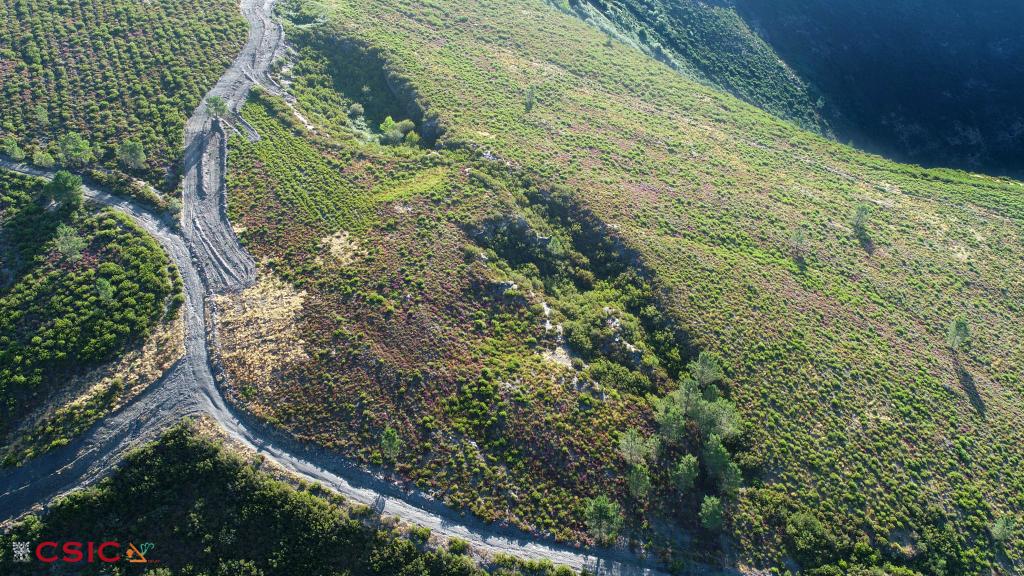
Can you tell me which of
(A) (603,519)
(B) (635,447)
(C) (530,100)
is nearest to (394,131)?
(C) (530,100)

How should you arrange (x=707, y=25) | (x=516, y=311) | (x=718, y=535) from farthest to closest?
(x=707, y=25) → (x=516, y=311) → (x=718, y=535)

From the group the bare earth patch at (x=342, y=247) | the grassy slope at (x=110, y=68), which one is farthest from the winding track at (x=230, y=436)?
the grassy slope at (x=110, y=68)

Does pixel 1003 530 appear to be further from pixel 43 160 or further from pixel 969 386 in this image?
pixel 43 160

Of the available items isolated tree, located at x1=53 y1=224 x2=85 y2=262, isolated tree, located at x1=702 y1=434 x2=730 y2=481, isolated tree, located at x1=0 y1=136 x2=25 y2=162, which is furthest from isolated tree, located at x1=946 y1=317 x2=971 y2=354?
isolated tree, located at x1=0 y1=136 x2=25 y2=162

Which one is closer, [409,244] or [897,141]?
[409,244]

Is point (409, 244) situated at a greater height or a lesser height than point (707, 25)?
lesser

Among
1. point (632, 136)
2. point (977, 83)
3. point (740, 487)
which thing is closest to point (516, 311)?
point (740, 487)

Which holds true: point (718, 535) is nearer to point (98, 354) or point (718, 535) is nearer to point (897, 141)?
point (98, 354)

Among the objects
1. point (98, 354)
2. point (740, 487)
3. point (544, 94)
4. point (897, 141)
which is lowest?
point (98, 354)
